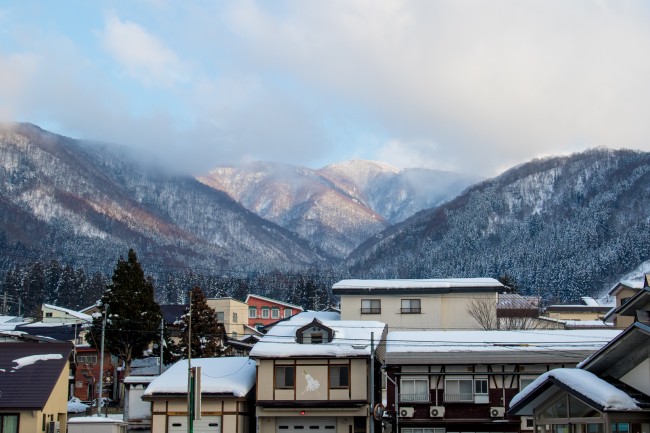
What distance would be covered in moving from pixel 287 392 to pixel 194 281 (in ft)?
365

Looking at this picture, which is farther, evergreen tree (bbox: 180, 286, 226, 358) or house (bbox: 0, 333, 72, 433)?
evergreen tree (bbox: 180, 286, 226, 358)

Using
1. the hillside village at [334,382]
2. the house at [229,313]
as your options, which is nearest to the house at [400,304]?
the hillside village at [334,382]

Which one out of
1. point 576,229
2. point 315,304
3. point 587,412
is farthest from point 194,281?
point 587,412

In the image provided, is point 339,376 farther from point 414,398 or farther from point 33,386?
point 33,386

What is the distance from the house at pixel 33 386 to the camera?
120 ft

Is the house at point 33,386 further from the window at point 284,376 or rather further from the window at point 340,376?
the window at point 340,376

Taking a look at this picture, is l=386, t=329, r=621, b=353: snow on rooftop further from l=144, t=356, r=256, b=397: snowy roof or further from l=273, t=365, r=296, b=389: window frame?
l=144, t=356, r=256, b=397: snowy roof

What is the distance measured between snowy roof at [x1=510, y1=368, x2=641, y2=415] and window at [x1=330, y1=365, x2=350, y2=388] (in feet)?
73.9

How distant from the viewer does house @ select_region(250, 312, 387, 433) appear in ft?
136

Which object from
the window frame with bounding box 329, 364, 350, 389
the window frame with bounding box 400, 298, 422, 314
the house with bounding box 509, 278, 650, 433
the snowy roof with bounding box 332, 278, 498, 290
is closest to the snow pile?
the window frame with bounding box 329, 364, 350, 389

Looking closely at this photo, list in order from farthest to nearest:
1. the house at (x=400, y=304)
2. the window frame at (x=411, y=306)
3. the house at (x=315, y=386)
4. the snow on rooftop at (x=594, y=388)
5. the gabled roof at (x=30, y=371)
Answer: the window frame at (x=411, y=306) → the house at (x=400, y=304) → the house at (x=315, y=386) → the gabled roof at (x=30, y=371) → the snow on rooftop at (x=594, y=388)

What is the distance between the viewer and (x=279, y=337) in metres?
44.2

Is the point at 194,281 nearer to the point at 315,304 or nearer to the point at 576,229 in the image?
the point at 315,304

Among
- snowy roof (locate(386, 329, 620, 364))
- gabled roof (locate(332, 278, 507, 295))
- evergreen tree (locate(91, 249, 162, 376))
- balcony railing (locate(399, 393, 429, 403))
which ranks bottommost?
balcony railing (locate(399, 393, 429, 403))
